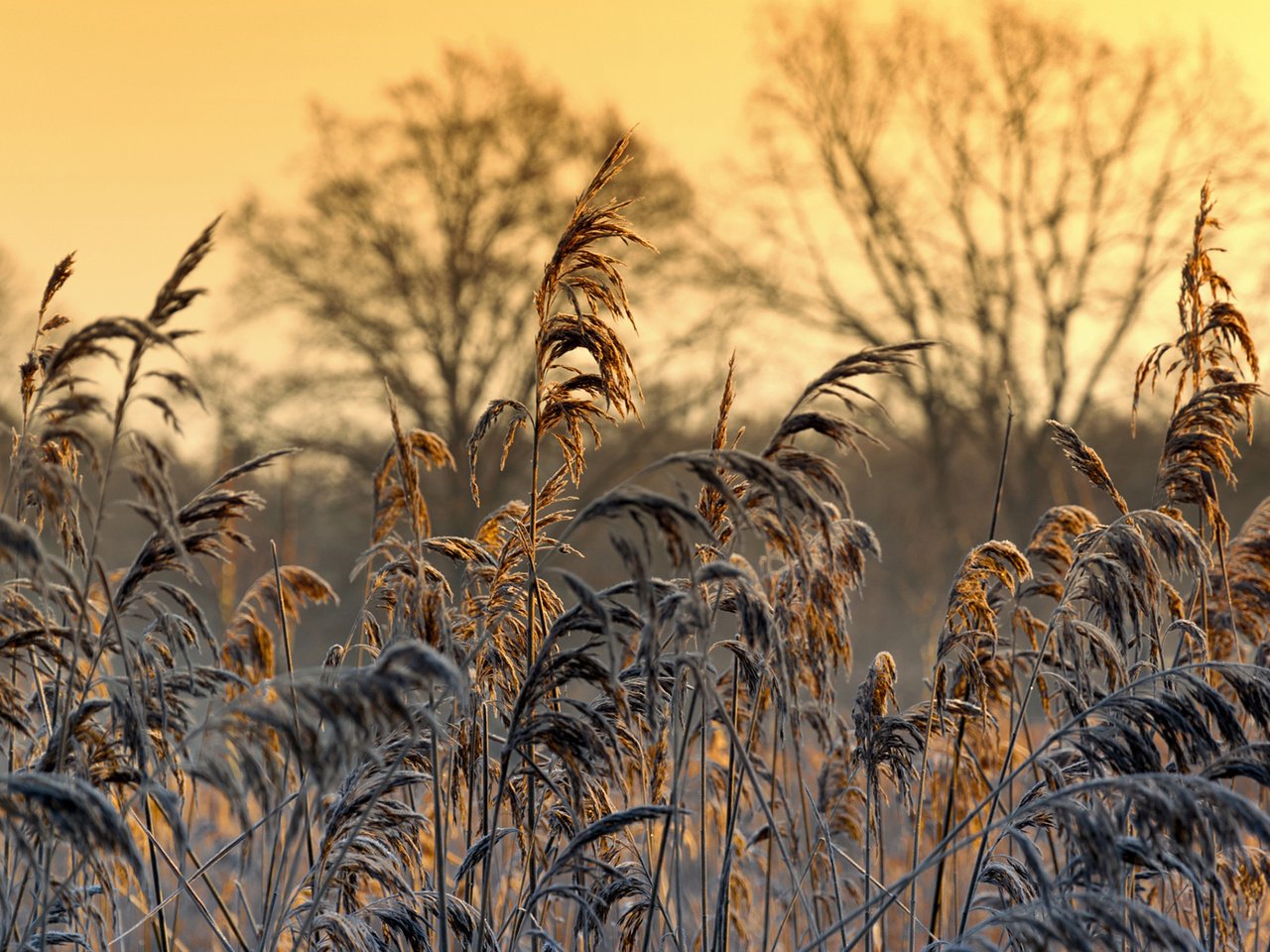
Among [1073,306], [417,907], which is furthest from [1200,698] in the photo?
[1073,306]

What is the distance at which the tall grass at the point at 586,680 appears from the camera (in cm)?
216

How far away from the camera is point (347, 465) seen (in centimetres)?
2527

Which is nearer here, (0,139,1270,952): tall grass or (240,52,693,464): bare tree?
(0,139,1270,952): tall grass

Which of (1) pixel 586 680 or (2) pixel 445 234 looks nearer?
(1) pixel 586 680

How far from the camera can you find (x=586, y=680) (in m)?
2.53

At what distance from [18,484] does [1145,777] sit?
1.98m

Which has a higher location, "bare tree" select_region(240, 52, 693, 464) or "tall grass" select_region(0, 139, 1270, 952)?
"bare tree" select_region(240, 52, 693, 464)

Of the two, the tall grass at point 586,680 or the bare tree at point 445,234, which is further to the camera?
the bare tree at point 445,234

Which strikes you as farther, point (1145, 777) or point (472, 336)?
point (472, 336)

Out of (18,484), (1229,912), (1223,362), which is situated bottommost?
(18,484)

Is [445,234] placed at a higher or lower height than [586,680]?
higher

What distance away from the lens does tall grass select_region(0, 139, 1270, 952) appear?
2.16m

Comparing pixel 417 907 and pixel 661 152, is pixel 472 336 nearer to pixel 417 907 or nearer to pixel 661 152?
pixel 661 152

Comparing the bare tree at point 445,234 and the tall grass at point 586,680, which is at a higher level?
the bare tree at point 445,234
